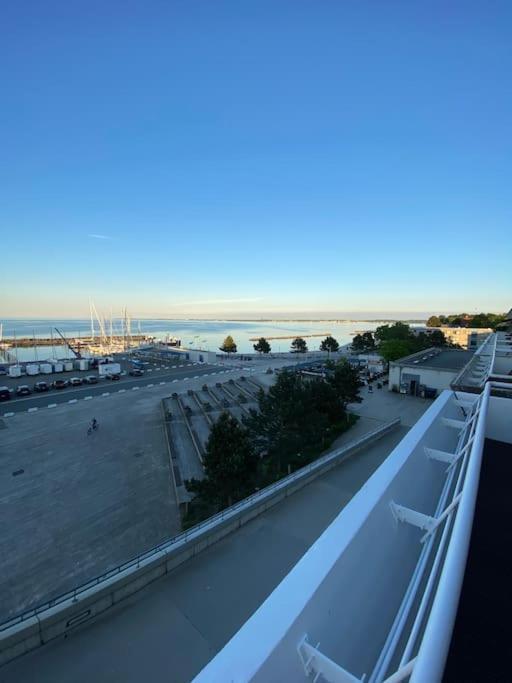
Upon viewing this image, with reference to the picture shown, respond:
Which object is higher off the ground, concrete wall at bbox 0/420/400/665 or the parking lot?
concrete wall at bbox 0/420/400/665

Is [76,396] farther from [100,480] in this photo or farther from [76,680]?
[76,680]

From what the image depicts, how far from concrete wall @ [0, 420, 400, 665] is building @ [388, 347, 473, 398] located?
1788cm

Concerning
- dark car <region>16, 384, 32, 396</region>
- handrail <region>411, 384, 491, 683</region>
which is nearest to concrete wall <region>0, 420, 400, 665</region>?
handrail <region>411, 384, 491, 683</region>

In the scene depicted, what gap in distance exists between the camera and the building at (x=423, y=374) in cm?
2014

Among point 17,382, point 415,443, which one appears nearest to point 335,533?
point 415,443

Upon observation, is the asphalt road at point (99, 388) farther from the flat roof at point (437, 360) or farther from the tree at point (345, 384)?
the flat roof at point (437, 360)

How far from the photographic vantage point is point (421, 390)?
68.9ft

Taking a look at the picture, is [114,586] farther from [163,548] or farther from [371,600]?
[371,600]

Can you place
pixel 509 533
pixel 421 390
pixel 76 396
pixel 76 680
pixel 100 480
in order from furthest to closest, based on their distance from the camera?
pixel 76 396
pixel 421 390
pixel 100 480
pixel 76 680
pixel 509 533

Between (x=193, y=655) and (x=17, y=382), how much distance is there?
3034cm

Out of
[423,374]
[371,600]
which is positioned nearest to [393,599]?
[371,600]

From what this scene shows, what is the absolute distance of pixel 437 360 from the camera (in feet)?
78.1

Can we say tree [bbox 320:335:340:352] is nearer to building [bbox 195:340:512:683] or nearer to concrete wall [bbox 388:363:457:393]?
concrete wall [bbox 388:363:457:393]

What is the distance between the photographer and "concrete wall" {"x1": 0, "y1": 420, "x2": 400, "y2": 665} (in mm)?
3770
